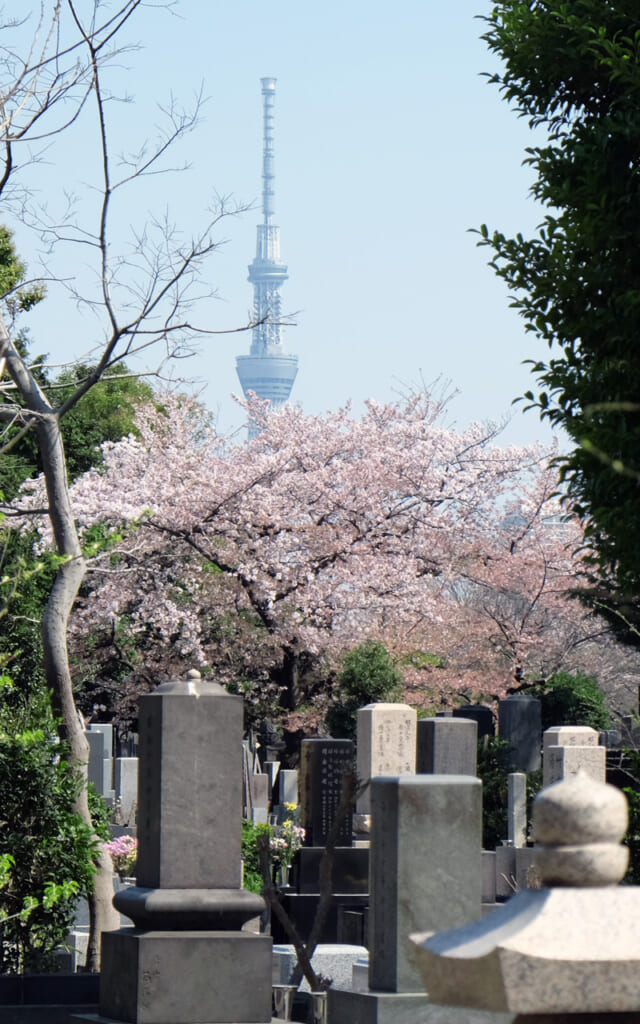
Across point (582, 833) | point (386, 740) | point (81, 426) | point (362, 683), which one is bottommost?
point (386, 740)

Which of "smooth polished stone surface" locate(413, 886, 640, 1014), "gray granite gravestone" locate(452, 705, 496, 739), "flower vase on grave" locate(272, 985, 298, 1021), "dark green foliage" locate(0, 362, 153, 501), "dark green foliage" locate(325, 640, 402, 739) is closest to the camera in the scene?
"smooth polished stone surface" locate(413, 886, 640, 1014)

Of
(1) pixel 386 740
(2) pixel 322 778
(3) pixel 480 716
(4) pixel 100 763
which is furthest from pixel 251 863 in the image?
(3) pixel 480 716

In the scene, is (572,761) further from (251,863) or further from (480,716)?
(480,716)

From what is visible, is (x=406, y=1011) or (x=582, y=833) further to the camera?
(x=406, y=1011)

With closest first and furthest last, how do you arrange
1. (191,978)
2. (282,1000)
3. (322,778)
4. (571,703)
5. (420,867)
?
1. (420,867)
2. (191,978)
3. (282,1000)
4. (322,778)
5. (571,703)

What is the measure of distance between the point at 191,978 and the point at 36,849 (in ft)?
8.87

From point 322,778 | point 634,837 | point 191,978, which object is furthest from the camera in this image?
point 322,778

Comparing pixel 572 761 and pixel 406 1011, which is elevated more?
pixel 572 761

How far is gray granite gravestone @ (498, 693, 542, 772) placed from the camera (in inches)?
990

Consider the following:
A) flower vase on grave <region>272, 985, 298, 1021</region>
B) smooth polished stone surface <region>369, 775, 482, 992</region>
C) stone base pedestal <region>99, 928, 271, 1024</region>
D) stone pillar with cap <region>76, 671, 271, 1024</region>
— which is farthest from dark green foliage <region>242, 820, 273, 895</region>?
smooth polished stone surface <region>369, 775, 482, 992</region>

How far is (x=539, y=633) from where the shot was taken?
34125 mm

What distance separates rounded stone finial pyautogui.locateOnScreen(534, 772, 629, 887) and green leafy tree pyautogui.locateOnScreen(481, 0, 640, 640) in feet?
24.8

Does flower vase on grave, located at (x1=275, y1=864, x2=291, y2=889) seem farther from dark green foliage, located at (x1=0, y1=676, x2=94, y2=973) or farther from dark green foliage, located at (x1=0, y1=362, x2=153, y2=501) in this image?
dark green foliage, located at (x1=0, y1=676, x2=94, y2=973)

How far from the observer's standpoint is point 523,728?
2550 cm
